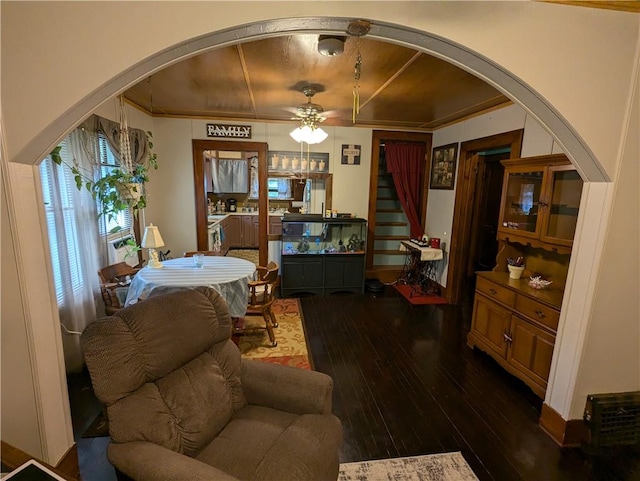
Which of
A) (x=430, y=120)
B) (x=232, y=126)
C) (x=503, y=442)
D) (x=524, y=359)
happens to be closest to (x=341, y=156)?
(x=430, y=120)

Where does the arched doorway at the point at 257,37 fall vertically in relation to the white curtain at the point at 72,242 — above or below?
above

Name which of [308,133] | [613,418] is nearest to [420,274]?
[308,133]

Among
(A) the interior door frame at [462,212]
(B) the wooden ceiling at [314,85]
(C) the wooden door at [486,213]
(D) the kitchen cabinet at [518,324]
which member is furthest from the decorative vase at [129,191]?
(C) the wooden door at [486,213]

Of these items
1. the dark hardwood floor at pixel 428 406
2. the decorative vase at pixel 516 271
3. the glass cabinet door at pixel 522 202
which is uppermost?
the glass cabinet door at pixel 522 202

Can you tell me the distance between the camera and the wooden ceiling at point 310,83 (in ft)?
7.51

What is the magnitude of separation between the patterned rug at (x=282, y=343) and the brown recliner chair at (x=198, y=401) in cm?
119

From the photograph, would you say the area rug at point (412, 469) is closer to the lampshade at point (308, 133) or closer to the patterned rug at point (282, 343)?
the patterned rug at point (282, 343)

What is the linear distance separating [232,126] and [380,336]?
11.6 ft

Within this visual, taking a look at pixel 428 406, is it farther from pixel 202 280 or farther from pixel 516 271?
pixel 202 280

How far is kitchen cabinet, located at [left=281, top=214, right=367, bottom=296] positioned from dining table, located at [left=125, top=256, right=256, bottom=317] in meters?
1.41

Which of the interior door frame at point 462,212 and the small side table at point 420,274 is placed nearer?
the interior door frame at point 462,212

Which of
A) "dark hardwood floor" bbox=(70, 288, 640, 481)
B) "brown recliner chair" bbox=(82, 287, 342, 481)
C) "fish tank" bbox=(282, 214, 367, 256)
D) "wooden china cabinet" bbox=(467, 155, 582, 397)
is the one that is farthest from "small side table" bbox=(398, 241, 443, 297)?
"brown recliner chair" bbox=(82, 287, 342, 481)

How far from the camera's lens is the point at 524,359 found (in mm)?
2518

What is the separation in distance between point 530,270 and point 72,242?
13.6 feet
